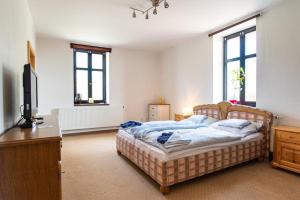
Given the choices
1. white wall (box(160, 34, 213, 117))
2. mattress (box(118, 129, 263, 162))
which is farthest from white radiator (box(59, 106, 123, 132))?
mattress (box(118, 129, 263, 162))

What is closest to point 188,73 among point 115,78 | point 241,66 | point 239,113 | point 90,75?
point 241,66

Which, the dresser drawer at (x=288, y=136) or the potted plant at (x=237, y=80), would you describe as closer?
the dresser drawer at (x=288, y=136)

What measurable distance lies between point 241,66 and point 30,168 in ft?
13.4

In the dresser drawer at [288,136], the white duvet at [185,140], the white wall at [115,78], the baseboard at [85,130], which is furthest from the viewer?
the baseboard at [85,130]

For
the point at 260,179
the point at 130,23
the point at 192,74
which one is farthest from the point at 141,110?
the point at 260,179

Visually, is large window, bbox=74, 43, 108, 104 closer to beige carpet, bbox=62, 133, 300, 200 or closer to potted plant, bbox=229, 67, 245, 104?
beige carpet, bbox=62, 133, 300, 200

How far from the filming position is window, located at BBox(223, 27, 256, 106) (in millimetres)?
3826

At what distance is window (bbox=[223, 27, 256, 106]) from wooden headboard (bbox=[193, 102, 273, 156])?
1.33ft

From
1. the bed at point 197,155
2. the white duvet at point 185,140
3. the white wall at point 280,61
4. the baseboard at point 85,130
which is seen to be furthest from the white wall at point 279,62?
the baseboard at point 85,130

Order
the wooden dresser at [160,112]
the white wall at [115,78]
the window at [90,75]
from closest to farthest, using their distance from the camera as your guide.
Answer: the white wall at [115,78] → the window at [90,75] → the wooden dresser at [160,112]

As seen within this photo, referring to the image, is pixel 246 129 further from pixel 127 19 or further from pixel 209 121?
pixel 127 19

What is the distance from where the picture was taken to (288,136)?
8.89 feet

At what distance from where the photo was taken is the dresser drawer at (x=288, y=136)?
262 cm

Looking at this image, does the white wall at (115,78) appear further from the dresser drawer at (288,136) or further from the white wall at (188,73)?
the dresser drawer at (288,136)
